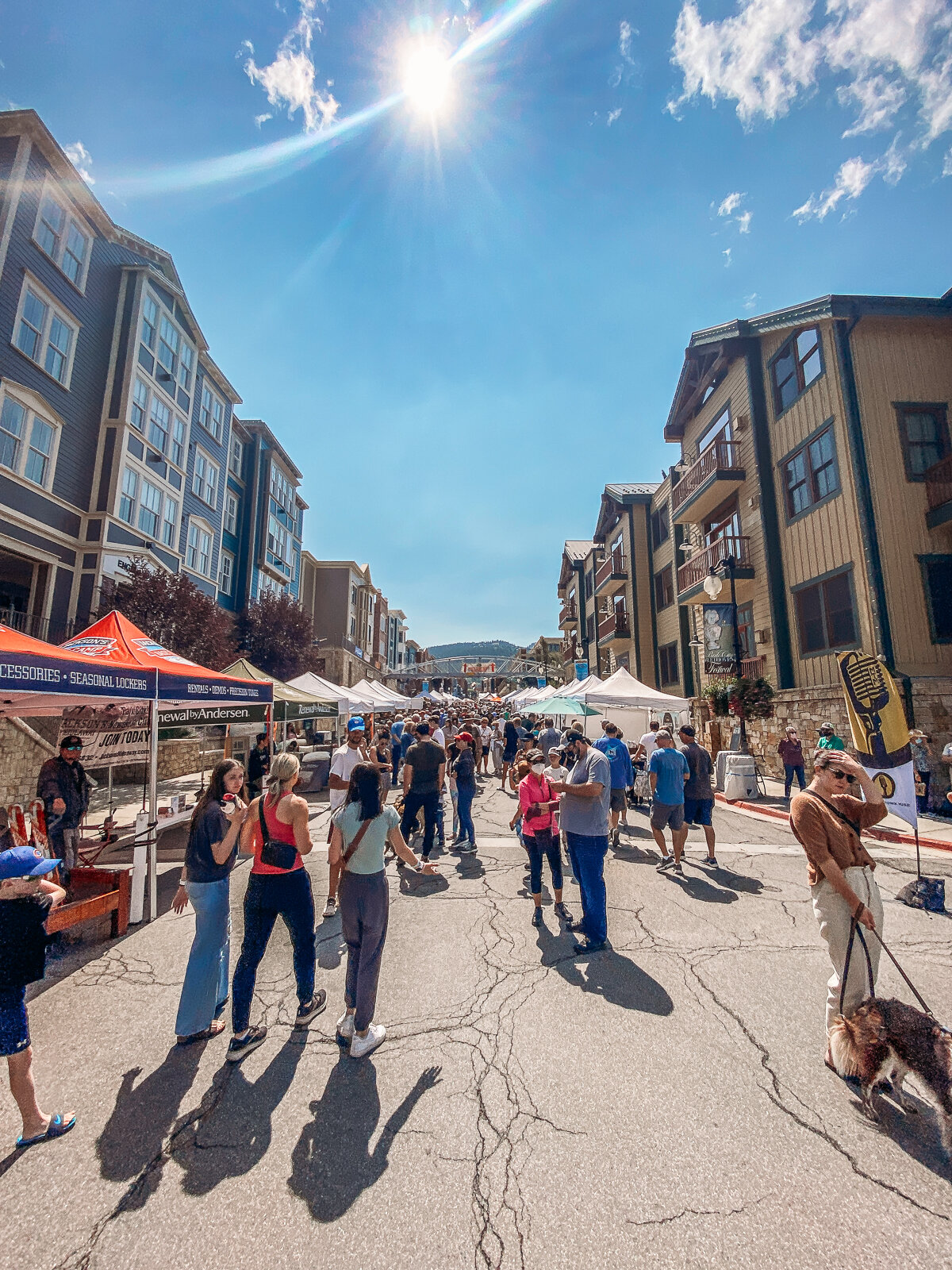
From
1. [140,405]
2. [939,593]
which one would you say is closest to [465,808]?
[939,593]

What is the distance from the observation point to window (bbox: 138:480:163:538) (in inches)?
816

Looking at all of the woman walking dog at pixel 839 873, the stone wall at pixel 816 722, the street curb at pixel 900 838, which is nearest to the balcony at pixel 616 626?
the stone wall at pixel 816 722

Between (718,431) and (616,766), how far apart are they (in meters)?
15.9

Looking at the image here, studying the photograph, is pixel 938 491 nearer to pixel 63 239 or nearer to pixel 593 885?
pixel 593 885

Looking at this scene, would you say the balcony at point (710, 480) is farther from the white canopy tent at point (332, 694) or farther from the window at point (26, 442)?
the window at point (26, 442)

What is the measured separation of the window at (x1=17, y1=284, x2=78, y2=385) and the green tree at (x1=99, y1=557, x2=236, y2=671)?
656 cm

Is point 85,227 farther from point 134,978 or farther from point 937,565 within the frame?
point 937,565

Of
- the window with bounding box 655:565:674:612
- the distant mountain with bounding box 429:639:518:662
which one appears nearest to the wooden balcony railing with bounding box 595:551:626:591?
the window with bounding box 655:565:674:612

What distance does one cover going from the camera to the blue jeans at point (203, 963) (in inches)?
144

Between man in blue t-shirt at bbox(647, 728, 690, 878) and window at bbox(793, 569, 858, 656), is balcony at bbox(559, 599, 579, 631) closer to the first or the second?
window at bbox(793, 569, 858, 656)

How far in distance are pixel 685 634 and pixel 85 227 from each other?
2741 cm

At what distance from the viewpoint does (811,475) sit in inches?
591

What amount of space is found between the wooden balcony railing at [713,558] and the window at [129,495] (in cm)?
2080

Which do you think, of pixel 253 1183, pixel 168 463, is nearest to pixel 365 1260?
pixel 253 1183
